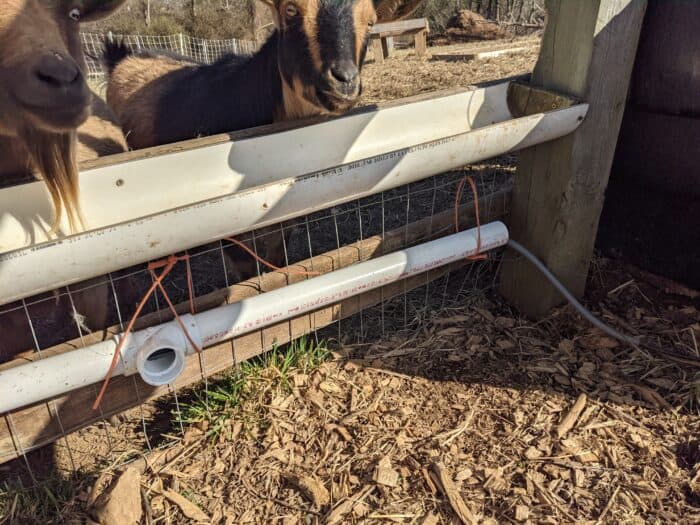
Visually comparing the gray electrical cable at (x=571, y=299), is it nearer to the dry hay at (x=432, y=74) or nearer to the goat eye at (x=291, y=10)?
the goat eye at (x=291, y=10)

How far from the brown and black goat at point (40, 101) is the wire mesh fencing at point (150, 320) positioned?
47 centimetres

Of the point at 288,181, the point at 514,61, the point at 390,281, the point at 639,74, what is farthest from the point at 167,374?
the point at 514,61

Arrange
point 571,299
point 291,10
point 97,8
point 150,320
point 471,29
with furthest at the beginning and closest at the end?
point 471,29, point 291,10, point 571,299, point 97,8, point 150,320

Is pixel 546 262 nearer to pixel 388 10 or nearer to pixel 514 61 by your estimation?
pixel 388 10

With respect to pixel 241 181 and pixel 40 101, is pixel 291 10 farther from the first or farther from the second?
pixel 40 101

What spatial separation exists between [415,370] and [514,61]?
27.9ft

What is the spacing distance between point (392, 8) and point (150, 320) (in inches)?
106

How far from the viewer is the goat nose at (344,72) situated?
10.2ft

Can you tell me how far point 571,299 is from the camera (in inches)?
120

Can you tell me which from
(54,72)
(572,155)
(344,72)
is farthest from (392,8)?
(54,72)

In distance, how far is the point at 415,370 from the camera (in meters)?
2.92

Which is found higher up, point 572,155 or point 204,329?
point 572,155

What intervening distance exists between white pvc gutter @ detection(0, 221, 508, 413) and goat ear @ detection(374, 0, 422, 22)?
1.74 m

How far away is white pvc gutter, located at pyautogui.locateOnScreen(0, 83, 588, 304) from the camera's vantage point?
66.4 inches
